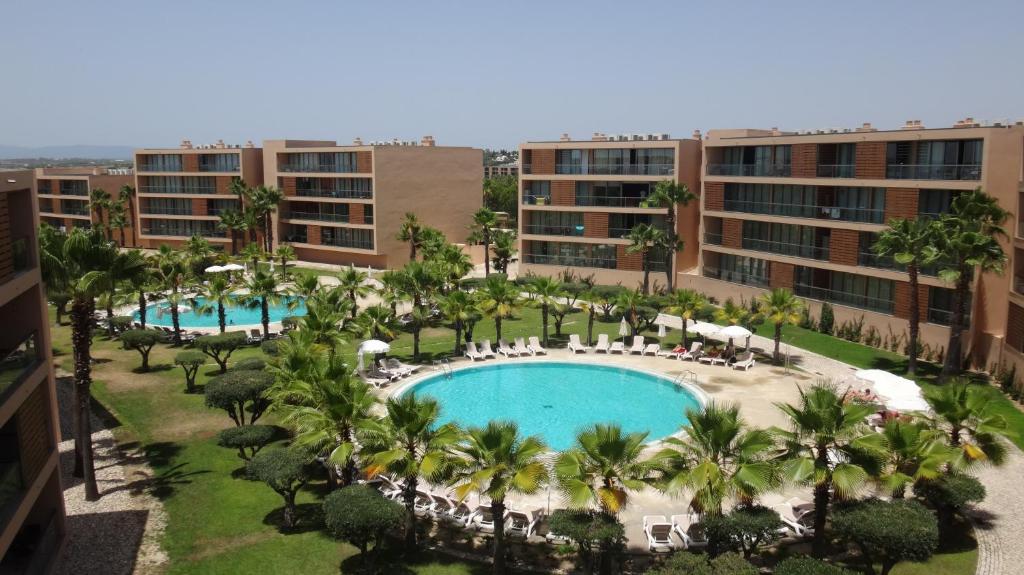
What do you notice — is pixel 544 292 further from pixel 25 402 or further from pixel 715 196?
pixel 25 402

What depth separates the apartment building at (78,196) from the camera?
270ft

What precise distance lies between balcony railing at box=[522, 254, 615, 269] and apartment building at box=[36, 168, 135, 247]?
156 ft

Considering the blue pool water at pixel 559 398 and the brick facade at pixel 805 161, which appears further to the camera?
the brick facade at pixel 805 161

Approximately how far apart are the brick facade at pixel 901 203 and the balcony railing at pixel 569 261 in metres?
20.8

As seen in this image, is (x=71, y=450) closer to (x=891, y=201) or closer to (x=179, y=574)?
(x=179, y=574)

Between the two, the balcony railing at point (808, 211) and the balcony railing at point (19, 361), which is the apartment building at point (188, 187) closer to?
the balcony railing at point (808, 211)

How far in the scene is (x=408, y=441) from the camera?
16734 millimetres

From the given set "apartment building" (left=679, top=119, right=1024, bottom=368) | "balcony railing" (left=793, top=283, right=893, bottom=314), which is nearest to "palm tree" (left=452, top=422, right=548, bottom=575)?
"apartment building" (left=679, top=119, right=1024, bottom=368)

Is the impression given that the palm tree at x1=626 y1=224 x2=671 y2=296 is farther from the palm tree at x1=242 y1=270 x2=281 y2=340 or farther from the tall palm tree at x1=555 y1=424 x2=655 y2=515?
the tall palm tree at x1=555 y1=424 x2=655 y2=515

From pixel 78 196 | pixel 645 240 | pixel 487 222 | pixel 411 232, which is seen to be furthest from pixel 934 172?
pixel 78 196

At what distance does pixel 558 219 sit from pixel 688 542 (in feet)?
134

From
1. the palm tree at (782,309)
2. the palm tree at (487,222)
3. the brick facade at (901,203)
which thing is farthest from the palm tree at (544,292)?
the palm tree at (487,222)

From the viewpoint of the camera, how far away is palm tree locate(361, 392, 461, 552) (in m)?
16.2

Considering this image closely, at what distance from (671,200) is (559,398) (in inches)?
818
